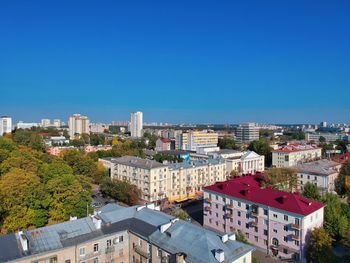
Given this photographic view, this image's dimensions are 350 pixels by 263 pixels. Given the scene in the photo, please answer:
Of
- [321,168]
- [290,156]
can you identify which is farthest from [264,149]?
[321,168]

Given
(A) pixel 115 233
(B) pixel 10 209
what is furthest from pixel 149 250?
(B) pixel 10 209

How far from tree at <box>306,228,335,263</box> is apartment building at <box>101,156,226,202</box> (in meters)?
25.0

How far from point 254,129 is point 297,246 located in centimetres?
12166

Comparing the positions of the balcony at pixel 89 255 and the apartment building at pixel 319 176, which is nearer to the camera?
the balcony at pixel 89 255

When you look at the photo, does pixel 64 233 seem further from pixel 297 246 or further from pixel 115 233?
pixel 297 246

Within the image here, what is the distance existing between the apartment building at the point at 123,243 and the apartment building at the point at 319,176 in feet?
109

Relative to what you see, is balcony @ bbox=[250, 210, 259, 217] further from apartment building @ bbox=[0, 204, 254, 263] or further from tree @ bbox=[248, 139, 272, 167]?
tree @ bbox=[248, 139, 272, 167]

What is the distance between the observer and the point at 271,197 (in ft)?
90.5

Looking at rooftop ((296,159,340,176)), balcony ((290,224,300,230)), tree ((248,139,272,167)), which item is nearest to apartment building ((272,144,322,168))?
tree ((248,139,272,167))

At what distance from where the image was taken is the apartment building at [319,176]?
4688cm

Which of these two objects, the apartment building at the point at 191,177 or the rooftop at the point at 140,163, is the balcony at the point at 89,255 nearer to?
the rooftop at the point at 140,163

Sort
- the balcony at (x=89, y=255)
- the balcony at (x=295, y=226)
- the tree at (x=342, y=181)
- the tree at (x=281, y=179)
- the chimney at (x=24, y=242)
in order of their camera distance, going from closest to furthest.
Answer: the chimney at (x=24, y=242) < the balcony at (x=89, y=255) < the balcony at (x=295, y=226) < the tree at (x=281, y=179) < the tree at (x=342, y=181)

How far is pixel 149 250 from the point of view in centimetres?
1931

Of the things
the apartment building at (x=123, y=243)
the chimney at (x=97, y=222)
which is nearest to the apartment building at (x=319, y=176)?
the apartment building at (x=123, y=243)
